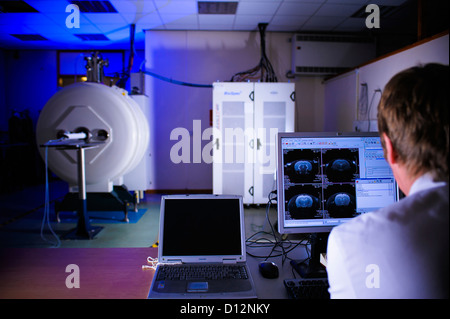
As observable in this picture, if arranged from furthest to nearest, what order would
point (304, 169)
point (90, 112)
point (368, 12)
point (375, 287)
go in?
1. point (368, 12)
2. point (90, 112)
3. point (304, 169)
4. point (375, 287)

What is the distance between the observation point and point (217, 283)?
991 mm

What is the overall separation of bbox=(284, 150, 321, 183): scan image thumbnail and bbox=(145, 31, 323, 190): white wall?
13.3ft

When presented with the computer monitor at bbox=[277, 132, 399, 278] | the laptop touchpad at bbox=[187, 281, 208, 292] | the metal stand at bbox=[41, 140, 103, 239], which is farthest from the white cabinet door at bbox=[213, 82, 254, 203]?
the laptop touchpad at bbox=[187, 281, 208, 292]

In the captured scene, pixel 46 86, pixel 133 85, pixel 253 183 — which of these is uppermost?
pixel 46 86

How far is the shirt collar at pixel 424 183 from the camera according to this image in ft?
1.97

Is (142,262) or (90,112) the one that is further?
(90,112)

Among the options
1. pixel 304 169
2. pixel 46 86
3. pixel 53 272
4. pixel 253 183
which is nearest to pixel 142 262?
pixel 53 272

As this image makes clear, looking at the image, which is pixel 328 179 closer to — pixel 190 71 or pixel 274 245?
pixel 274 245

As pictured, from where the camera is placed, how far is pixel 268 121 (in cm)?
437

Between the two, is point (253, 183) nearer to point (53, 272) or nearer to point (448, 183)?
point (53, 272)

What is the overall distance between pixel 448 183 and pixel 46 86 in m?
7.32

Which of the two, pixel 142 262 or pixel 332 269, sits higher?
pixel 332 269

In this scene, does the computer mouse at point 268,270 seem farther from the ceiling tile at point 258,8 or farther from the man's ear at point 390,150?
the ceiling tile at point 258,8

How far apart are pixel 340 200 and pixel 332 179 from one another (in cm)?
9
